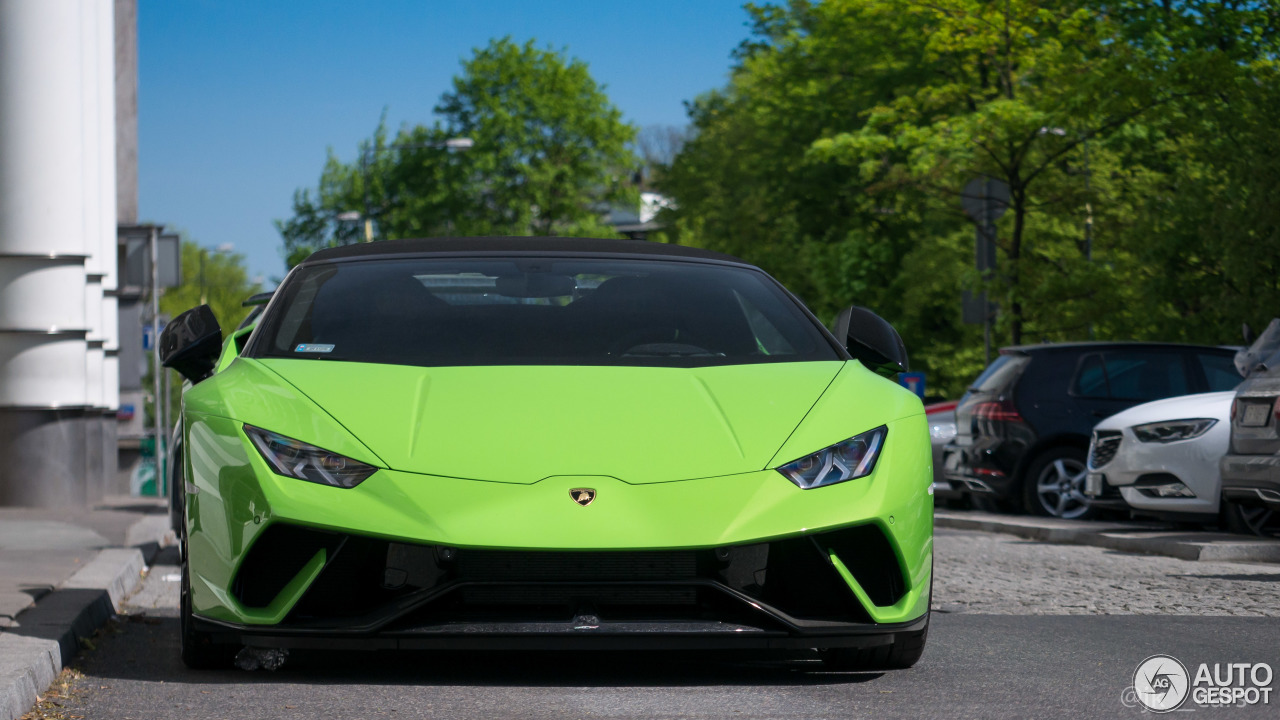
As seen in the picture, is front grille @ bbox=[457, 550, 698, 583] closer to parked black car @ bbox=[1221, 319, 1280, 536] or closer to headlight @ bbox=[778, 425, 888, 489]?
headlight @ bbox=[778, 425, 888, 489]

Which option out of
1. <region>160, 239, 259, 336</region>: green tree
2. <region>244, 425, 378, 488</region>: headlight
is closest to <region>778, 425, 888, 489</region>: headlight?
<region>244, 425, 378, 488</region>: headlight

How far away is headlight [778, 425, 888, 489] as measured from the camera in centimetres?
502

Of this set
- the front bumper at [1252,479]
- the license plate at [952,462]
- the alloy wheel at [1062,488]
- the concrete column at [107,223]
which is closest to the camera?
the front bumper at [1252,479]

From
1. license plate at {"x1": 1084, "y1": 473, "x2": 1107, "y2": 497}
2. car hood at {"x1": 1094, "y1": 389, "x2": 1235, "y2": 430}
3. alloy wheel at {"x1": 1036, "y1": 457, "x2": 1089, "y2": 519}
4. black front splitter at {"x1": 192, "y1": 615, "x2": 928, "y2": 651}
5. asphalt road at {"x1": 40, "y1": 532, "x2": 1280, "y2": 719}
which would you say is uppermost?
black front splitter at {"x1": 192, "y1": 615, "x2": 928, "y2": 651}

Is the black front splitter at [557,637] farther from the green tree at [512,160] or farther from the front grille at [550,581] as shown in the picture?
the green tree at [512,160]

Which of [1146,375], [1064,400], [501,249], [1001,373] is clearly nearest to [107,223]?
[1001,373]

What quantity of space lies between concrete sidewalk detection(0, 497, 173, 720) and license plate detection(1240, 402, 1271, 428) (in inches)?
269

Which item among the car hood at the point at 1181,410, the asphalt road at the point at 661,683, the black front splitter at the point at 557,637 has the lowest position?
the car hood at the point at 1181,410

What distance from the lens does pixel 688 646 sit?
5.00 m

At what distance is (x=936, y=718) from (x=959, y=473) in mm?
12527

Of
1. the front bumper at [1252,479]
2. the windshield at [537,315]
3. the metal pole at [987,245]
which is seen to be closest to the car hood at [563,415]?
the windshield at [537,315]

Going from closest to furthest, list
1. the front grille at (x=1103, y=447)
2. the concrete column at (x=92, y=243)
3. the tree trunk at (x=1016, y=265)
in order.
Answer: the front grille at (x=1103, y=447) < the concrete column at (x=92, y=243) < the tree trunk at (x=1016, y=265)

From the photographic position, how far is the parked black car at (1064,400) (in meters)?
16.1

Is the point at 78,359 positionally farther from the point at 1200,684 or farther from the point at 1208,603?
the point at 1200,684
